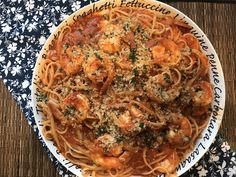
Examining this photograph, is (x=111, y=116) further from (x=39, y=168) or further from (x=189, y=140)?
(x=39, y=168)

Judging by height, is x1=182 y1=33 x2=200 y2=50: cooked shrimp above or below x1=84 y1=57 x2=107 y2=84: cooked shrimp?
above

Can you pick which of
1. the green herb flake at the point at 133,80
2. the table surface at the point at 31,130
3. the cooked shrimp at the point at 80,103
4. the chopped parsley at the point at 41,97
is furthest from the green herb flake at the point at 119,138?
the table surface at the point at 31,130

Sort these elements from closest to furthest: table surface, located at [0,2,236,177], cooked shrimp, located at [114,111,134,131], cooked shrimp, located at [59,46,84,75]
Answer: cooked shrimp, located at [114,111,134,131] < cooked shrimp, located at [59,46,84,75] < table surface, located at [0,2,236,177]

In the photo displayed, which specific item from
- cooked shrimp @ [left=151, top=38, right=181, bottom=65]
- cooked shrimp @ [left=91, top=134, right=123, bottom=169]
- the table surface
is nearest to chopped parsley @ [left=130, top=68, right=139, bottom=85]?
cooked shrimp @ [left=151, top=38, right=181, bottom=65]

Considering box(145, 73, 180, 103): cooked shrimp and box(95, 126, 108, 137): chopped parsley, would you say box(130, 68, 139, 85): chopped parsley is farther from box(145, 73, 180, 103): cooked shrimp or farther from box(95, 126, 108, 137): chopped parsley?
box(95, 126, 108, 137): chopped parsley

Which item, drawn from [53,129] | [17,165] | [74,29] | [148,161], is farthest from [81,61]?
[17,165]

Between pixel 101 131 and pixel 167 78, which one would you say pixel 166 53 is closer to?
pixel 167 78
